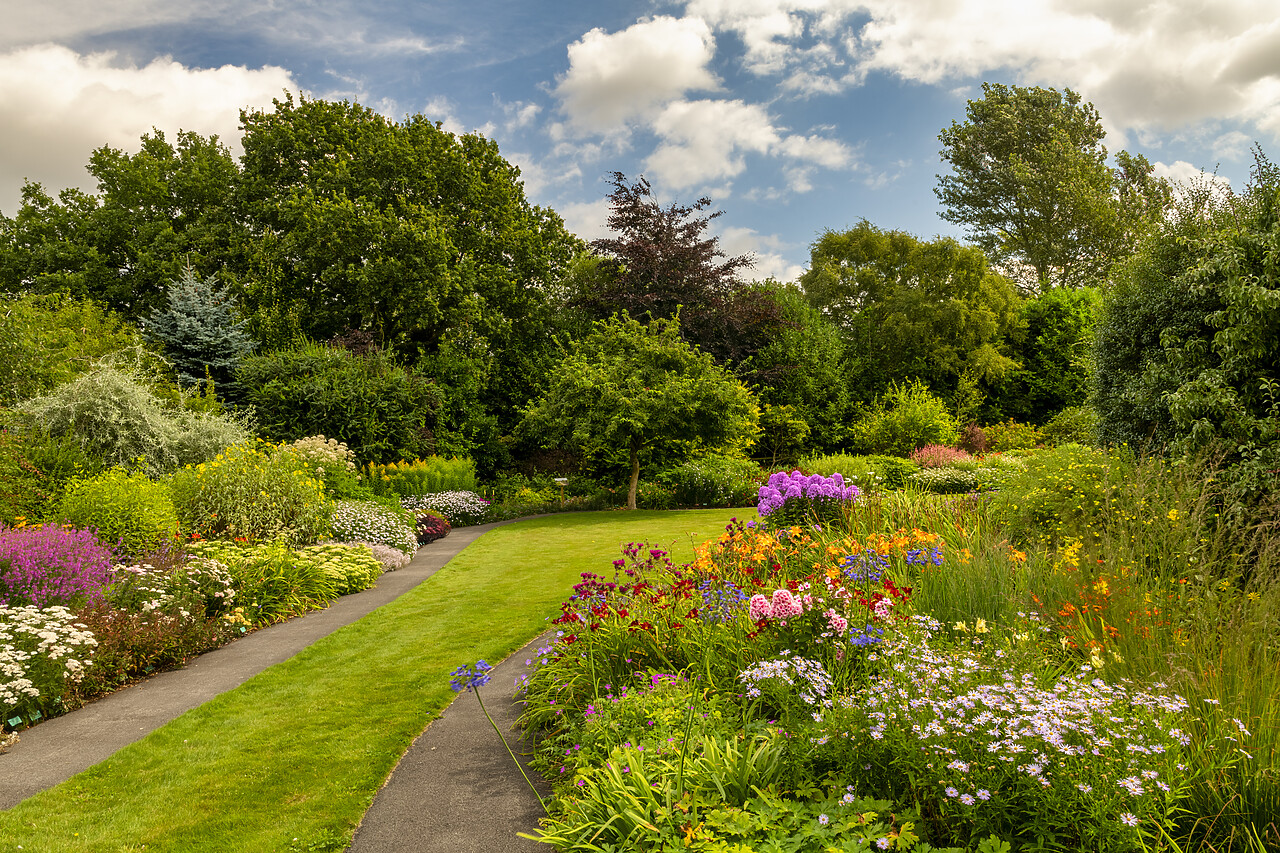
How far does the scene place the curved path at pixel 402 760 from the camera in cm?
327

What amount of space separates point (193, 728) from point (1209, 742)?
220 inches

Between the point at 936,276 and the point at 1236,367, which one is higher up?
the point at 936,276

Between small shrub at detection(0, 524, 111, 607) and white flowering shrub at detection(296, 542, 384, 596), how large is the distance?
2303 mm

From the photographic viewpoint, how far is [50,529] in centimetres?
623

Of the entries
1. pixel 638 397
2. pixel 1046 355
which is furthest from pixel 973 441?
pixel 638 397

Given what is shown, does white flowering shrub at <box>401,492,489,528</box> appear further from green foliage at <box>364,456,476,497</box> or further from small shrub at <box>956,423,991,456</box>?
small shrub at <box>956,423,991,456</box>

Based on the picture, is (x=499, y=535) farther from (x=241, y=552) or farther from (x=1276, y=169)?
(x=1276, y=169)

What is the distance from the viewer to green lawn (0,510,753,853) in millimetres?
3361

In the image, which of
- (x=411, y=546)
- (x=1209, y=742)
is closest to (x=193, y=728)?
(x=1209, y=742)

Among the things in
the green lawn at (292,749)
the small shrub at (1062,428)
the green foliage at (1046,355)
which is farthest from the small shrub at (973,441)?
the green lawn at (292,749)

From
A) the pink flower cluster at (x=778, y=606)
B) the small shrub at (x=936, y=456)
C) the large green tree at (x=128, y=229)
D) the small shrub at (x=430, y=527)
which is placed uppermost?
the large green tree at (x=128, y=229)

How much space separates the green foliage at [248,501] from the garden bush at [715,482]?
351 inches

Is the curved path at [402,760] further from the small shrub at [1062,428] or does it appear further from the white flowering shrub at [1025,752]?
the small shrub at [1062,428]

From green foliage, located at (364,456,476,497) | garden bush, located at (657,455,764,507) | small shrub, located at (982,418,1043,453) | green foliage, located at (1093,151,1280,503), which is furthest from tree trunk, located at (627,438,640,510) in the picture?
small shrub, located at (982,418,1043,453)
